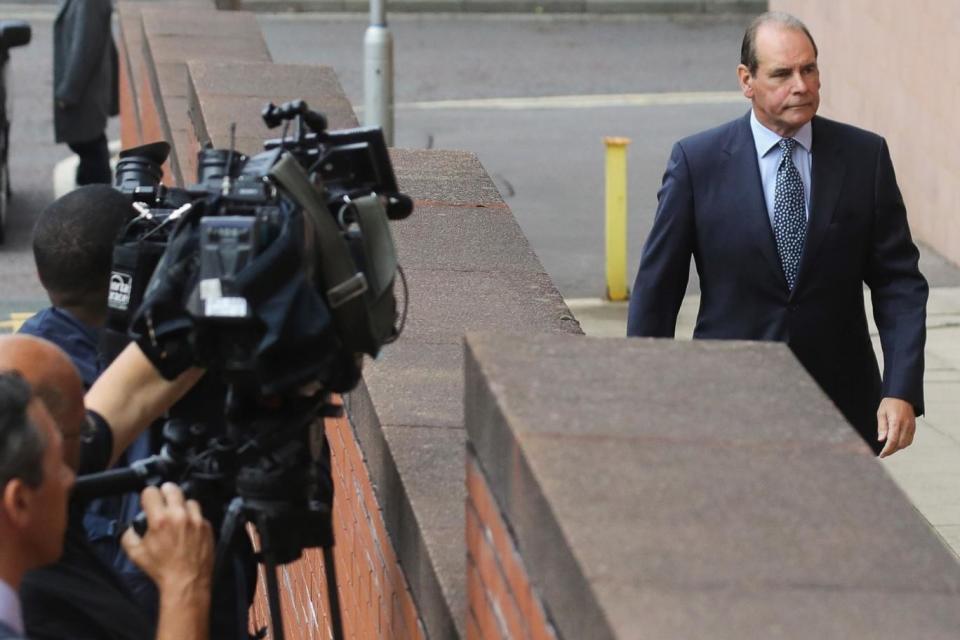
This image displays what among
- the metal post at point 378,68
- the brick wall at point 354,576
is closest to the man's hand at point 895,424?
the brick wall at point 354,576

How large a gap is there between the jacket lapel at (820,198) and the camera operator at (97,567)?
2.34 meters

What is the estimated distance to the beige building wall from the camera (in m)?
11.3

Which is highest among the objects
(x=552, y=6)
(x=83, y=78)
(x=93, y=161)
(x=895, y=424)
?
(x=895, y=424)

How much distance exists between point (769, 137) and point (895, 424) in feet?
2.81

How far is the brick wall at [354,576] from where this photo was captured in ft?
12.7

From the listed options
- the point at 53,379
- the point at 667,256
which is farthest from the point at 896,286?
the point at 53,379

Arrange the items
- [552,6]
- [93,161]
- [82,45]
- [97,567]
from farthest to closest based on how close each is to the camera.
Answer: [552,6]
[93,161]
[82,45]
[97,567]

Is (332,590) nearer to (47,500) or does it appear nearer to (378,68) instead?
(47,500)

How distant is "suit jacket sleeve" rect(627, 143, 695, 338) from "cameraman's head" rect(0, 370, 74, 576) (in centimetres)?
268

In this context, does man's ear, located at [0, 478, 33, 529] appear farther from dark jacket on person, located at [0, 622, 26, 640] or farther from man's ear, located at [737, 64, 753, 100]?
man's ear, located at [737, 64, 753, 100]

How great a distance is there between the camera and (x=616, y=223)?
1121cm

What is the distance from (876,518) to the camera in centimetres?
251

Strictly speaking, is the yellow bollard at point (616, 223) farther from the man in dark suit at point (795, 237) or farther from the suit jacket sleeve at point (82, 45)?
the man in dark suit at point (795, 237)

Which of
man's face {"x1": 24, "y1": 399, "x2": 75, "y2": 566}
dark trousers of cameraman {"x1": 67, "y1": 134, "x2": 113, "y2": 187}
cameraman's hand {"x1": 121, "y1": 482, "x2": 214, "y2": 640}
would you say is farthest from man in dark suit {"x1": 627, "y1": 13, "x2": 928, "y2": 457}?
dark trousers of cameraman {"x1": 67, "y1": 134, "x2": 113, "y2": 187}
